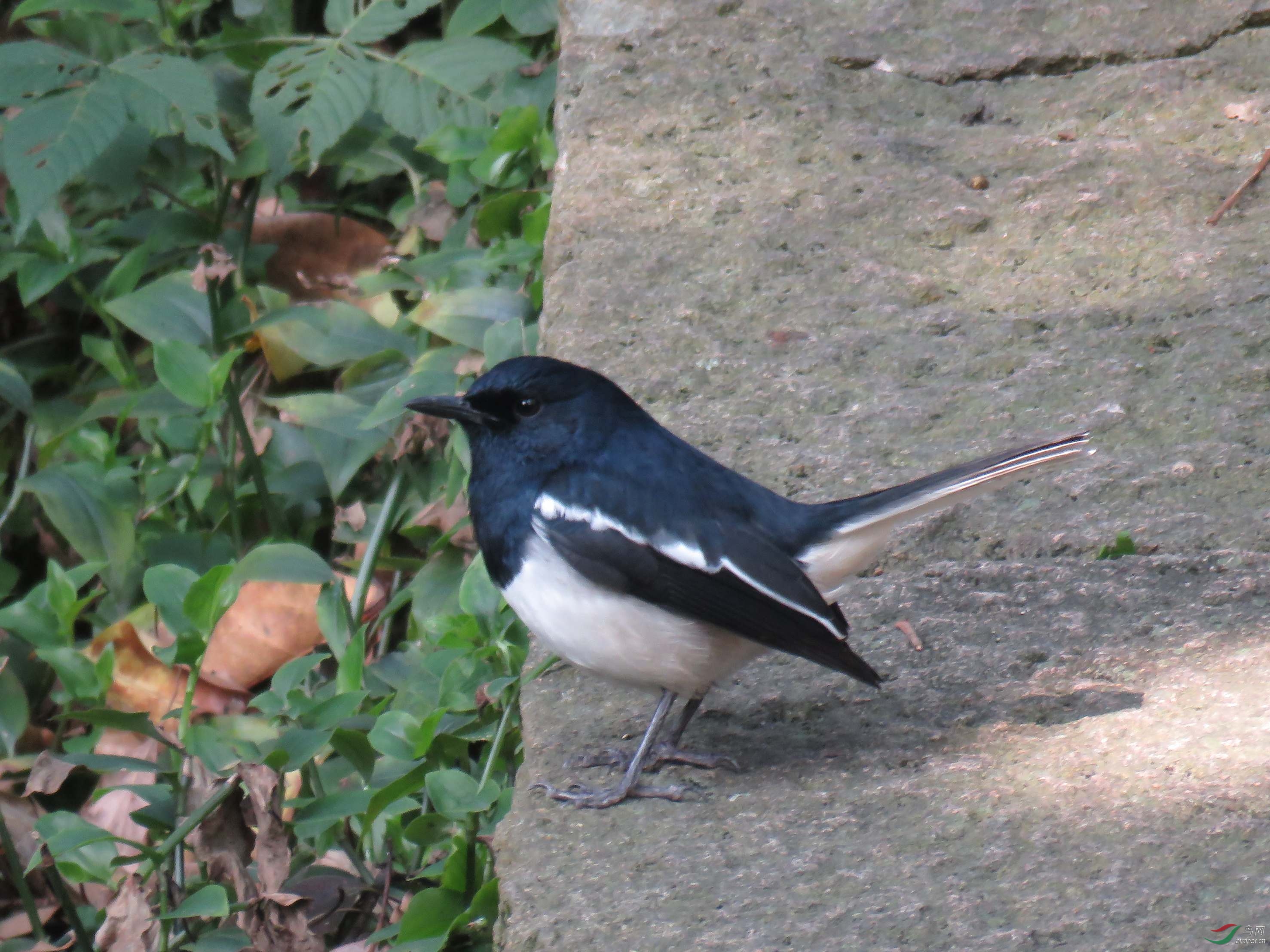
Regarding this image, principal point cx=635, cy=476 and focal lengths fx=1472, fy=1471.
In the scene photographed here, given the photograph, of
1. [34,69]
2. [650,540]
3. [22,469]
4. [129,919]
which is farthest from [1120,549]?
[22,469]

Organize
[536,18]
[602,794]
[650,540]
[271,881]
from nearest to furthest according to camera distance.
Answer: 1. [602,794]
2. [650,540]
3. [271,881]
4. [536,18]

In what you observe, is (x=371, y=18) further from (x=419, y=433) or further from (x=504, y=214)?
(x=419, y=433)

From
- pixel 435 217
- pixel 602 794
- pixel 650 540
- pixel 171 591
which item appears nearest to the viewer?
pixel 602 794

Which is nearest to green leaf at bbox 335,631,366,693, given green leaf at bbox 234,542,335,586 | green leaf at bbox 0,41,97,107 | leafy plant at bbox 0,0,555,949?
leafy plant at bbox 0,0,555,949

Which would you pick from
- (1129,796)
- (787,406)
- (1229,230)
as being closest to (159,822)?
(787,406)

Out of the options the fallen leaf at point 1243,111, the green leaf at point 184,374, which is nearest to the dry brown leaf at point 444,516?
the green leaf at point 184,374
